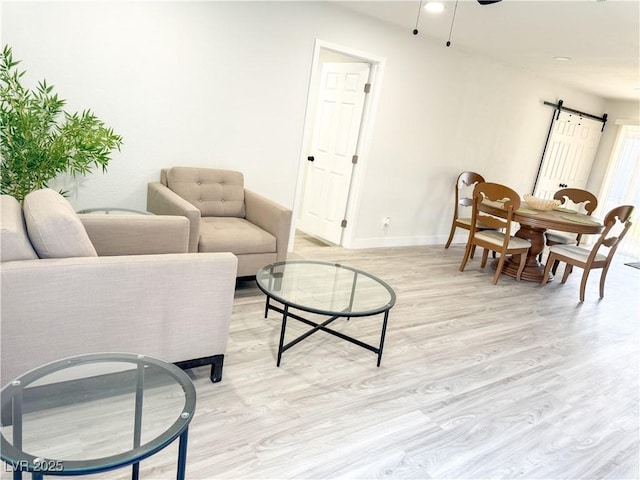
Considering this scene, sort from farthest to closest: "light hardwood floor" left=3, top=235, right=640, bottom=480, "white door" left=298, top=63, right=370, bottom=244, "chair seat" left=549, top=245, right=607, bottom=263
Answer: "white door" left=298, top=63, right=370, bottom=244
"chair seat" left=549, top=245, right=607, bottom=263
"light hardwood floor" left=3, top=235, right=640, bottom=480

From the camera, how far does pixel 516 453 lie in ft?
6.46

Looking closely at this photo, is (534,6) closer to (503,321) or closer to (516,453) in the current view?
(503,321)

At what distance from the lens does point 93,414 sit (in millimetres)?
1244

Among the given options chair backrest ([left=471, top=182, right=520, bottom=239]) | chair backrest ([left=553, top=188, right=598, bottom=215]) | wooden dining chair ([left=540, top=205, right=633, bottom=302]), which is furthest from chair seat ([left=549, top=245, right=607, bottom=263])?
chair backrest ([left=553, top=188, right=598, bottom=215])

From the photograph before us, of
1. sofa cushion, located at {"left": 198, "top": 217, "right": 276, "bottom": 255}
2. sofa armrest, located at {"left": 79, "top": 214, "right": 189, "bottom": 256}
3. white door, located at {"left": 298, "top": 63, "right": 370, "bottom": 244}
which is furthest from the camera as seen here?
white door, located at {"left": 298, "top": 63, "right": 370, "bottom": 244}

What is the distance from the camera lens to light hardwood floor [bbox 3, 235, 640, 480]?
1795 mm

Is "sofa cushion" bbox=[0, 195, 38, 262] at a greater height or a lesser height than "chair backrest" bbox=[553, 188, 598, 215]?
lesser

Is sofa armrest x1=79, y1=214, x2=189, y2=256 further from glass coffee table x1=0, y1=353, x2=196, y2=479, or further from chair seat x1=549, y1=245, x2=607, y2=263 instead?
chair seat x1=549, y1=245, x2=607, y2=263

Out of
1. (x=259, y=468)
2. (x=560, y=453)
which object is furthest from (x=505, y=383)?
(x=259, y=468)

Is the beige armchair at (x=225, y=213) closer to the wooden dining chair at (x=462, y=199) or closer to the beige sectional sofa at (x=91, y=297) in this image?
the beige sectional sofa at (x=91, y=297)

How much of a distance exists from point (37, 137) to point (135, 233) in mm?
1068

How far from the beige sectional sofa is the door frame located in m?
2.43

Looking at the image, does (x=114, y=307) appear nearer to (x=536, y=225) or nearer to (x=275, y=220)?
(x=275, y=220)

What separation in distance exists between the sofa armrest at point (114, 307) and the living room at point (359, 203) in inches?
13.9
